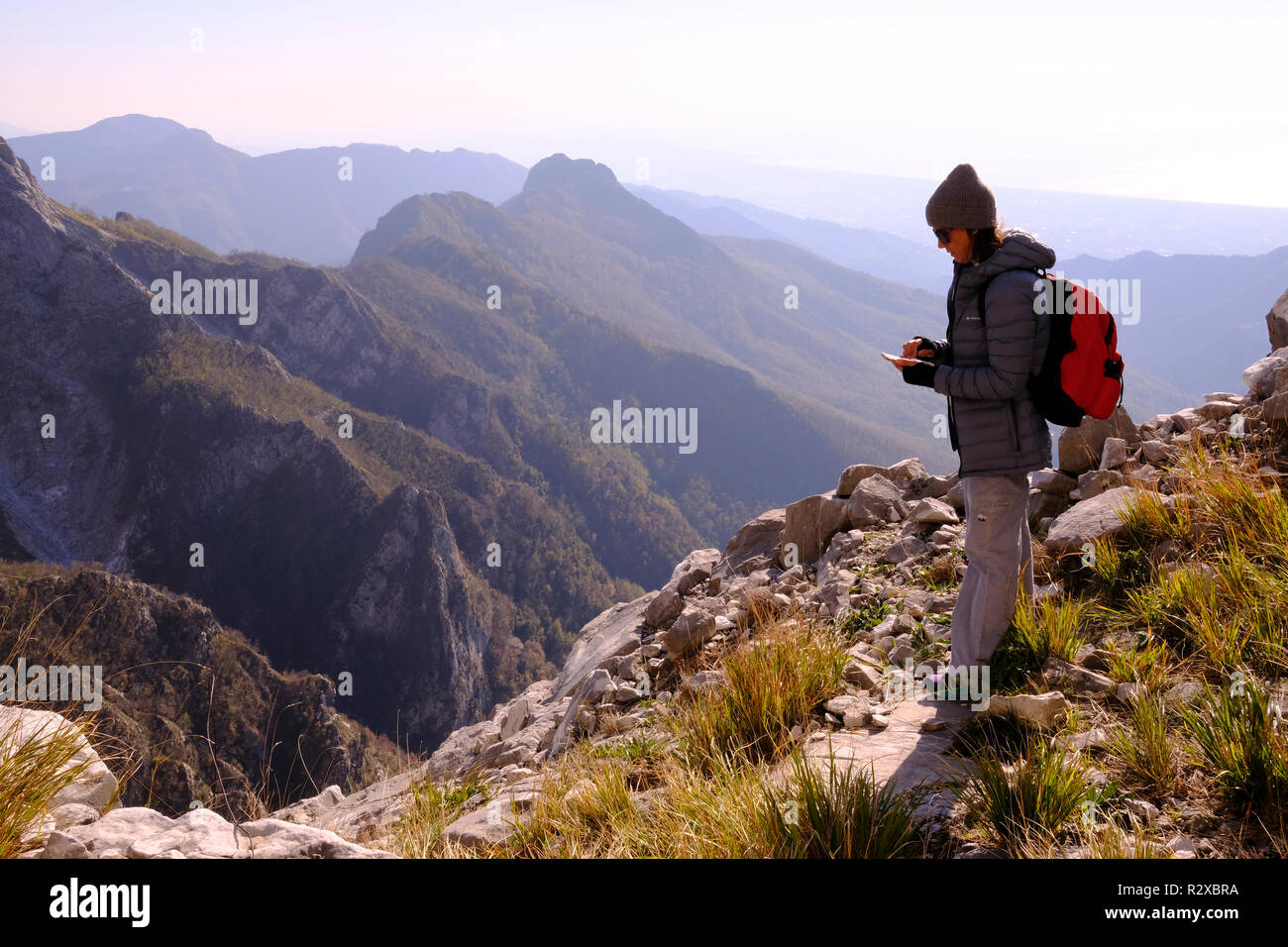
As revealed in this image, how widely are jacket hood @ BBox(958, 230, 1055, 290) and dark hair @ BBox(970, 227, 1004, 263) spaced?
0.16 feet

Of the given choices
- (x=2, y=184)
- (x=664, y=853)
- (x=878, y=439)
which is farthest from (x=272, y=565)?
(x=878, y=439)

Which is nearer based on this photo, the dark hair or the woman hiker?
the woman hiker

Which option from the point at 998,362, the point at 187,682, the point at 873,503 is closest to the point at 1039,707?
the point at 998,362

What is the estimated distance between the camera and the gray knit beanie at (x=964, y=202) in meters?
4.29

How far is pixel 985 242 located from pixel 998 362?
28.7 inches

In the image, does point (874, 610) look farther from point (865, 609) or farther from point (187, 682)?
point (187, 682)

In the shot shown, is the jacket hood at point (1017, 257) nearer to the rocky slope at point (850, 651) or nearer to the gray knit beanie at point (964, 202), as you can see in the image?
the gray knit beanie at point (964, 202)

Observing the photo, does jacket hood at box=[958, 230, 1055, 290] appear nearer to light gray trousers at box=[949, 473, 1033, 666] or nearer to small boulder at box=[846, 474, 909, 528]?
light gray trousers at box=[949, 473, 1033, 666]

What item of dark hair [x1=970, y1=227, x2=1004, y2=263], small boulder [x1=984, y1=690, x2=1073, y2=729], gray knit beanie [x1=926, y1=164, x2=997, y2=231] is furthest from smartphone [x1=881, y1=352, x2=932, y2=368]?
small boulder [x1=984, y1=690, x2=1073, y2=729]

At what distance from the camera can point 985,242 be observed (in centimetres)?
442

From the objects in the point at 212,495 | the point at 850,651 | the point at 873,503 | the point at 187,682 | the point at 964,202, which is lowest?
the point at 187,682

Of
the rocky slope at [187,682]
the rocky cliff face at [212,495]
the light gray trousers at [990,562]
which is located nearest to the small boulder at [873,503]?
the light gray trousers at [990,562]

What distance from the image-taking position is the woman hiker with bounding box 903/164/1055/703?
167 inches
